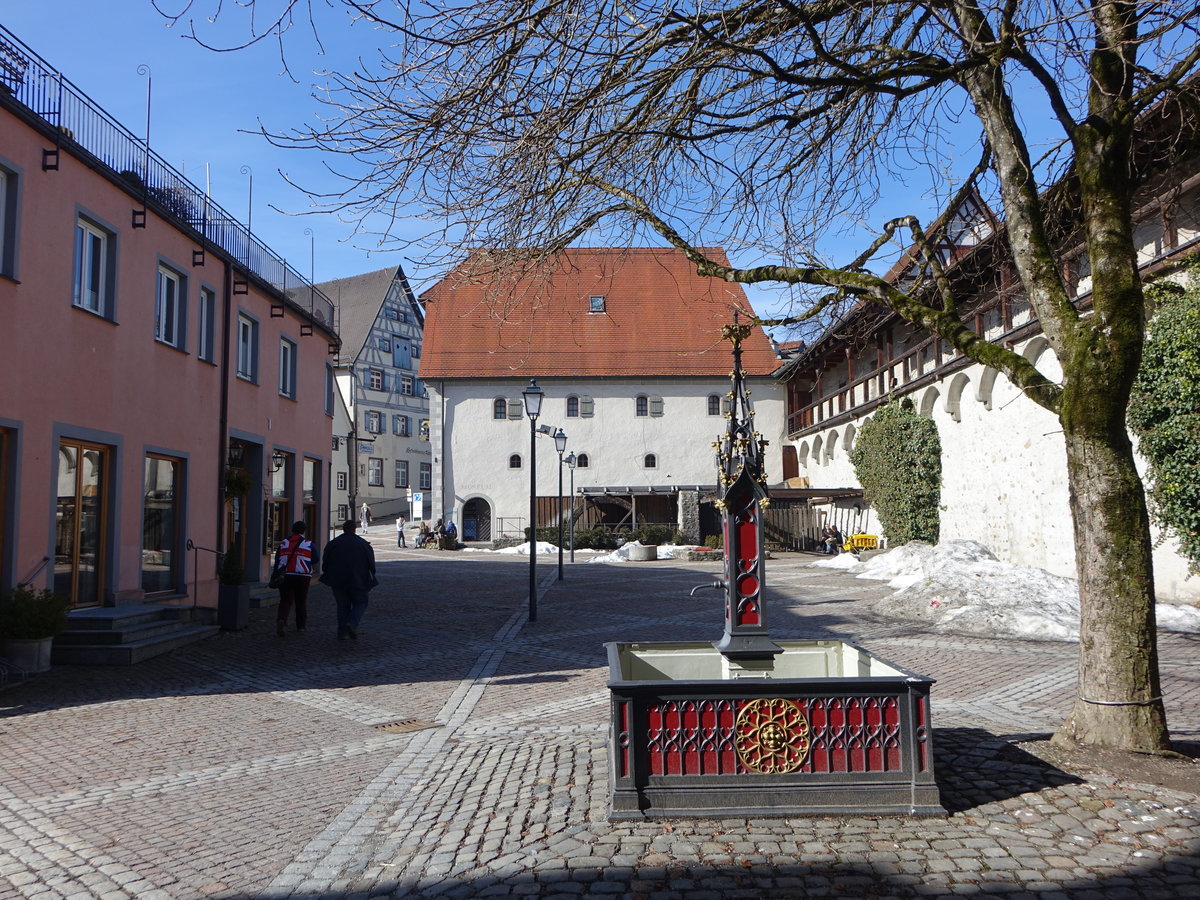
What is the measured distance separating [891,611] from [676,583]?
7.60 metres

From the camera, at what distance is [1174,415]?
1412 cm

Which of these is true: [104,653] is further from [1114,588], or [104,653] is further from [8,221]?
[1114,588]

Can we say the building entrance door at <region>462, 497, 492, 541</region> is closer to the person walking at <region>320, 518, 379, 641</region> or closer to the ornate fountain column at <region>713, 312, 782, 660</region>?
the person walking at <region>320, 518, 379, 641</region>

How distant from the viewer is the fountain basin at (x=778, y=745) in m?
4.88

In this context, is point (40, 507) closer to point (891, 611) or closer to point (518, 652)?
point (518, 652)

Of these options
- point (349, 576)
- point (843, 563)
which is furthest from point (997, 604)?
point (843, 563)

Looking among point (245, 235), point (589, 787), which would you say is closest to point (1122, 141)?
point (589, 787)

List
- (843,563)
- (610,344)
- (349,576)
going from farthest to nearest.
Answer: (610,344), (843,563), (349,576)

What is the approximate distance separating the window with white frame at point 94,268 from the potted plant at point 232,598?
148 inches

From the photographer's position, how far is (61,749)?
22.3ft

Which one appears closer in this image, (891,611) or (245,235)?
(891,611)

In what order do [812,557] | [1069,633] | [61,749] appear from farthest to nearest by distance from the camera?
[812,557], [1069,633], [61,749]

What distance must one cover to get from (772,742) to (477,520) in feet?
131

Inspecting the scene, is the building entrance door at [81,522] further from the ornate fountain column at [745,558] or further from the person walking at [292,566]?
the ornate fountain column at [745,558]
